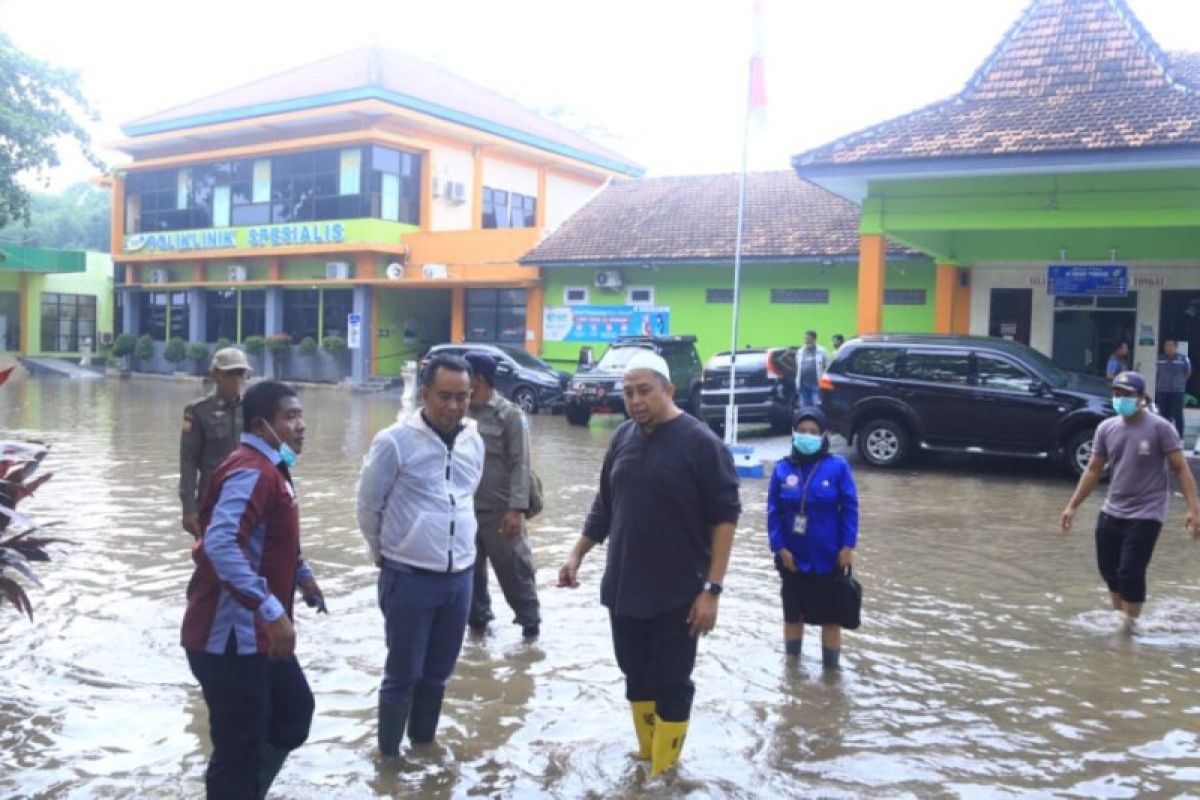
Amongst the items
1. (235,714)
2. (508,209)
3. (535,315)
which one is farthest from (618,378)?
(508,209)

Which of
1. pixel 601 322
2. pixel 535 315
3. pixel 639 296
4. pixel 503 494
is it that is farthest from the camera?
pixel 535 315

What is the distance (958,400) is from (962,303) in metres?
7.62

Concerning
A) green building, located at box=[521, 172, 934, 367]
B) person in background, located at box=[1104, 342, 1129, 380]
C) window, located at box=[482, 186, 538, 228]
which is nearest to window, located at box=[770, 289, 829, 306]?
green building, located at box=[521, 172, 934, 367]

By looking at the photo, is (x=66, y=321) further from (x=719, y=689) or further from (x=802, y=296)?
(x=719, y=689)

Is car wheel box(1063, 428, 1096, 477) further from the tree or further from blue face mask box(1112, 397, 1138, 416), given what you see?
the tree

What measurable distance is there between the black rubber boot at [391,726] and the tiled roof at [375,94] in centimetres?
2811

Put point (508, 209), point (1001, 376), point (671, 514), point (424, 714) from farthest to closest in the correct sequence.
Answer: point (508, 209) → point (1001, 376) → point (424, 714) → point (671, 514)

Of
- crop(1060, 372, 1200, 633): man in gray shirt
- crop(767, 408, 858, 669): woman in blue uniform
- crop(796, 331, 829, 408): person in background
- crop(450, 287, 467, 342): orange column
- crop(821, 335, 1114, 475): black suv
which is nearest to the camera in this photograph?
crop(767, 408, 858, 669): woman in blue uniform

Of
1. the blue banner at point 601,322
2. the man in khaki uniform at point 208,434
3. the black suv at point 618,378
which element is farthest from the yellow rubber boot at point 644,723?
the blue banner at point 601,322

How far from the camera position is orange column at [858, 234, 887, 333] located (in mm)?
17250

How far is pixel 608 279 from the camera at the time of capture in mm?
A: 27094

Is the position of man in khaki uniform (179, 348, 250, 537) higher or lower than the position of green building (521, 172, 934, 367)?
lower

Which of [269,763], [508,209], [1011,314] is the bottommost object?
[269,763]

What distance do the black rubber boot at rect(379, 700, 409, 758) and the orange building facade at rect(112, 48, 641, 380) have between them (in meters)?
24.3
